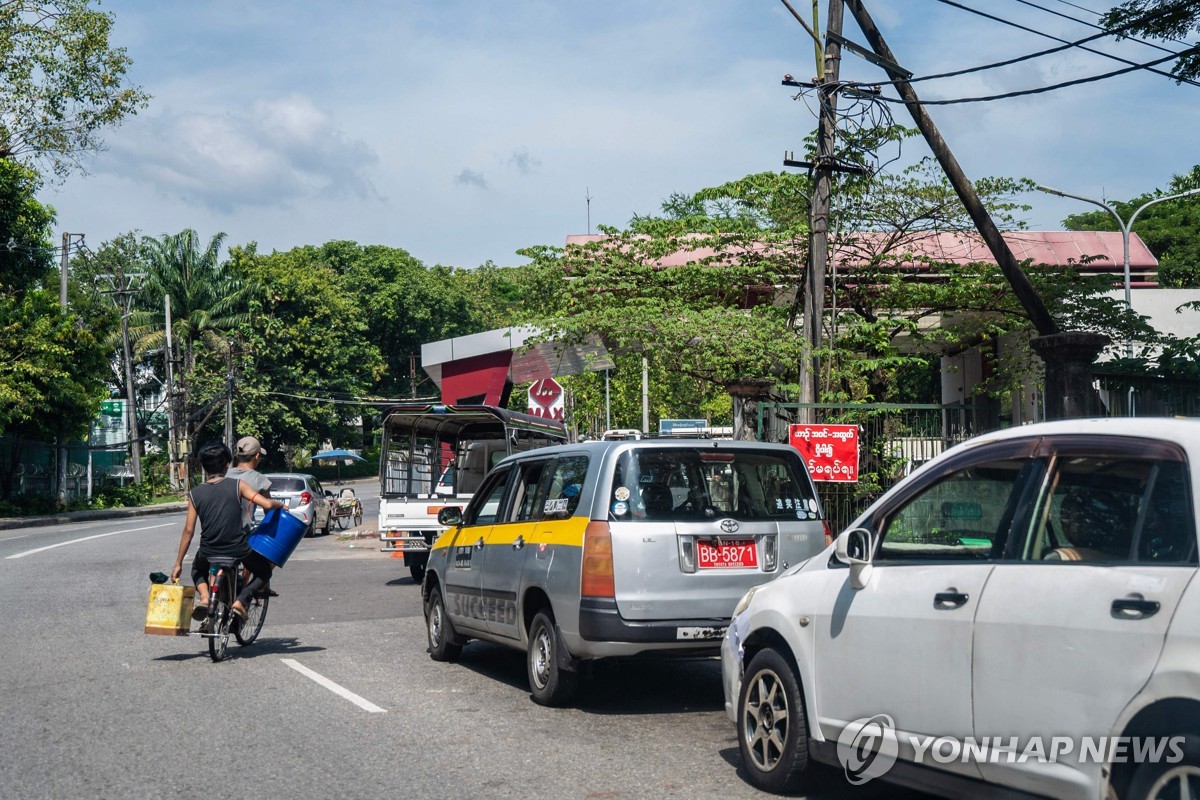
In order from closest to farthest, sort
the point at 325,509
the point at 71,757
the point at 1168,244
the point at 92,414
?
the point at 71,757 < the point at 325,509 < the point at 92,414 < the point at 1168,244

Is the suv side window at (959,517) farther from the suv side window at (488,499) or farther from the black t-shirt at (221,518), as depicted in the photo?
the black t-shirt at (221,518)

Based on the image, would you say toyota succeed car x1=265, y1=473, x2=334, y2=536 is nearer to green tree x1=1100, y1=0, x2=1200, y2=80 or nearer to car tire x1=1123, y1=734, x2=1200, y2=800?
green tree x1=1100, y1=0, x2=1200, y2=80

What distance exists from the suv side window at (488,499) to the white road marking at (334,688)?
1.69 m

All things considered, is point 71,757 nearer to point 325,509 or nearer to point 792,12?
point 792,12

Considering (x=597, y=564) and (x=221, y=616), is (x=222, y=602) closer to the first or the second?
(x=221, y=616)

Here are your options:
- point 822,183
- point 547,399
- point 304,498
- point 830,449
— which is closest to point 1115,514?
point 830,449

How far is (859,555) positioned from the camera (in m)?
5.40

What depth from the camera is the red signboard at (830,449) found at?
1351 cm

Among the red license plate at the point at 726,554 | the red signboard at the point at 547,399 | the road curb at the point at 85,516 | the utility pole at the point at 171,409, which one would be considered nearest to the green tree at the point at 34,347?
the road curb at the point at 85,516

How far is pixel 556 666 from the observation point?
8102mm

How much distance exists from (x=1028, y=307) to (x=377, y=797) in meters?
10.9

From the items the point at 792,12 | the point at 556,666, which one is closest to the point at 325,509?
the point at 792,12

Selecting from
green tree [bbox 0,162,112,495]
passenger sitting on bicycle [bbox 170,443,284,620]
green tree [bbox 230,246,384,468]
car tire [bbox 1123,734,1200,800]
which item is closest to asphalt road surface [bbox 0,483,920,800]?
passenger sitting on bicycle [bbox 170,443,284,620]

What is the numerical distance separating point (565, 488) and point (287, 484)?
22095 millimetres
